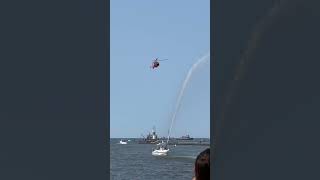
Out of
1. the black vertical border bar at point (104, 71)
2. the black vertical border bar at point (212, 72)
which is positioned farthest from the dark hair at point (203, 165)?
the black vertical border bar at point (104, 71)

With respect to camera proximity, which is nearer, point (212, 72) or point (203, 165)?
point (212, 72)

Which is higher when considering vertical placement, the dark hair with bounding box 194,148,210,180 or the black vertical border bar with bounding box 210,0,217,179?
the black vertical border bar with bounding box 210,0,217,179

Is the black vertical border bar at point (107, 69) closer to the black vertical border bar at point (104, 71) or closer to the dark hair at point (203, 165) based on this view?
the black vertical border bar at point (104, 71)

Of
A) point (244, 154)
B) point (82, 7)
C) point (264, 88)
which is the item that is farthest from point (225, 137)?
point (82, 7)

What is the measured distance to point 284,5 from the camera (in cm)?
323

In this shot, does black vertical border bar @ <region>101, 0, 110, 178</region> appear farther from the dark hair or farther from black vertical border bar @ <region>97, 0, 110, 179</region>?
the dark hair

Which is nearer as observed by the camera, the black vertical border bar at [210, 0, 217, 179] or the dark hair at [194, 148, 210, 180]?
the black vertical border bar at [210, 0, 217, 179]

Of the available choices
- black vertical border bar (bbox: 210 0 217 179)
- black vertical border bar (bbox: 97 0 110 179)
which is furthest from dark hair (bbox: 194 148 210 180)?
black vertical border bar (bbox: 97 0 110 179)

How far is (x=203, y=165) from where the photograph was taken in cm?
348

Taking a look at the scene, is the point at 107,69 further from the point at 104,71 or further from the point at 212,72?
the point at 212,72

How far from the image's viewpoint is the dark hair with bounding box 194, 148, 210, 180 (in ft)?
11.4

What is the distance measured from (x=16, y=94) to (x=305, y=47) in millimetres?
1480

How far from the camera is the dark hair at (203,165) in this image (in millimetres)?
3462

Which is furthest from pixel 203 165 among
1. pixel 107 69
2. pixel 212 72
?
pixel 107 69
